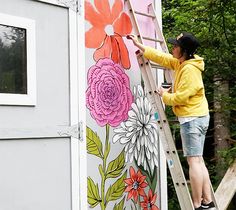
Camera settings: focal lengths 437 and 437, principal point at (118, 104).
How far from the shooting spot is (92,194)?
3871 millimetres

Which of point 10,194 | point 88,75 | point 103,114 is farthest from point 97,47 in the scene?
point 10,194

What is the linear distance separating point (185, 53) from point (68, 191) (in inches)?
63.5

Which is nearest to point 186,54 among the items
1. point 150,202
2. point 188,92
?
point 188,92

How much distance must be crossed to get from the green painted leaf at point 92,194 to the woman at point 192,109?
2.79 ft

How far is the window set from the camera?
3.08m

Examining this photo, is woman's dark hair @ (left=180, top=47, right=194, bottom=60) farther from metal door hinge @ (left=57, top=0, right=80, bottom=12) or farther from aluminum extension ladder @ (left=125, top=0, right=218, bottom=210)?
metal door hinge @ (left=57, top=0, right=80, bottom=12)

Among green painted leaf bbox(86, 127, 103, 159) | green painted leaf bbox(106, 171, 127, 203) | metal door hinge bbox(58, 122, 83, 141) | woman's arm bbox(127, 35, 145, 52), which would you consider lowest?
green painted leaf bbox(106, 171, 127, 203)

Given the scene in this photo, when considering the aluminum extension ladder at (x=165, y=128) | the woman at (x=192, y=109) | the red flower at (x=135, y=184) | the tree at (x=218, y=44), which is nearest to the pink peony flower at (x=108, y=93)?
the aluminum extension ladder at (x=165, y=128)

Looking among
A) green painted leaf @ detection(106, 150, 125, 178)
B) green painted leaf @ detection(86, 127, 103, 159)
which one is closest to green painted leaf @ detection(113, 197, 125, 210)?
green painted leaf @ detection(106, 150, 125, 178)

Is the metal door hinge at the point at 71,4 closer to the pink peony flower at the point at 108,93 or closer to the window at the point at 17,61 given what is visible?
the window at the point at 17,61

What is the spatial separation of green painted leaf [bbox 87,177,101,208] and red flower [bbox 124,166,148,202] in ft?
1.44

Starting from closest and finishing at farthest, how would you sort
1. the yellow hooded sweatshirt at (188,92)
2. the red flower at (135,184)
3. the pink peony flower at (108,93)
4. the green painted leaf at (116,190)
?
the yellow hooded sweatshirt at (188,92) < the pink peony flower at (108,93) < the green painted leaf at (116,190) < the red flower at (135,184)

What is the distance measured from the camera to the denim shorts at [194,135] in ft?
12.7

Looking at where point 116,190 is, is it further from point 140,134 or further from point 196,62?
point 196,62
